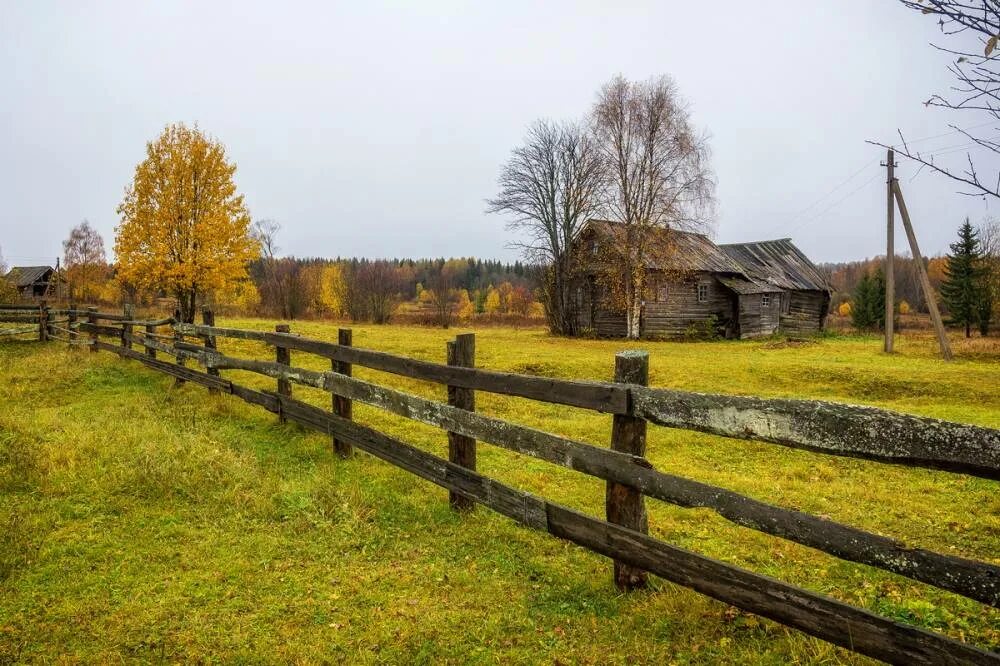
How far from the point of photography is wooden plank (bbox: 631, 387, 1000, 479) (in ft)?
7.38

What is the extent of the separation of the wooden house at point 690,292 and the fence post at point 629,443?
86.6 ft

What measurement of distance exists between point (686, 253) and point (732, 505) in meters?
31.9

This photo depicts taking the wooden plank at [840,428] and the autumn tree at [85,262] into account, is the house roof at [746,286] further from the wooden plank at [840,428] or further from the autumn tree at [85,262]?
the autumn tree at [85,262]

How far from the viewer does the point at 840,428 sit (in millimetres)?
2625

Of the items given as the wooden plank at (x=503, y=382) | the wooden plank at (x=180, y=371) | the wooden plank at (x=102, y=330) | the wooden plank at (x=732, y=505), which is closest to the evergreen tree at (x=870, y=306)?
the wooden plank at (x=180, y=371)

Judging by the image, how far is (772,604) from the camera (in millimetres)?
2785

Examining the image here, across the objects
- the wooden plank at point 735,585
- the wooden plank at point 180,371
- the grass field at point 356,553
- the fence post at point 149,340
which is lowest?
the grass field at point 356,553

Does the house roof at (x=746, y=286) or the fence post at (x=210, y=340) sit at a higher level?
the house roof at (x=746, y=286)

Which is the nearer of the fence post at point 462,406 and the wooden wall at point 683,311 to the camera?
the fence post at point 462,406

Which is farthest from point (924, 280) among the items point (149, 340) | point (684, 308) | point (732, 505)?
point (149, 340)

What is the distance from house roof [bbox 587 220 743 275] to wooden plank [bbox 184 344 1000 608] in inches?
1024

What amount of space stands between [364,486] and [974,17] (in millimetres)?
5842

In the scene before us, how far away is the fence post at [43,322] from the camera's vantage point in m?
17.3

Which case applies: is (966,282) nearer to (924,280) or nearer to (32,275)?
(924,280)
